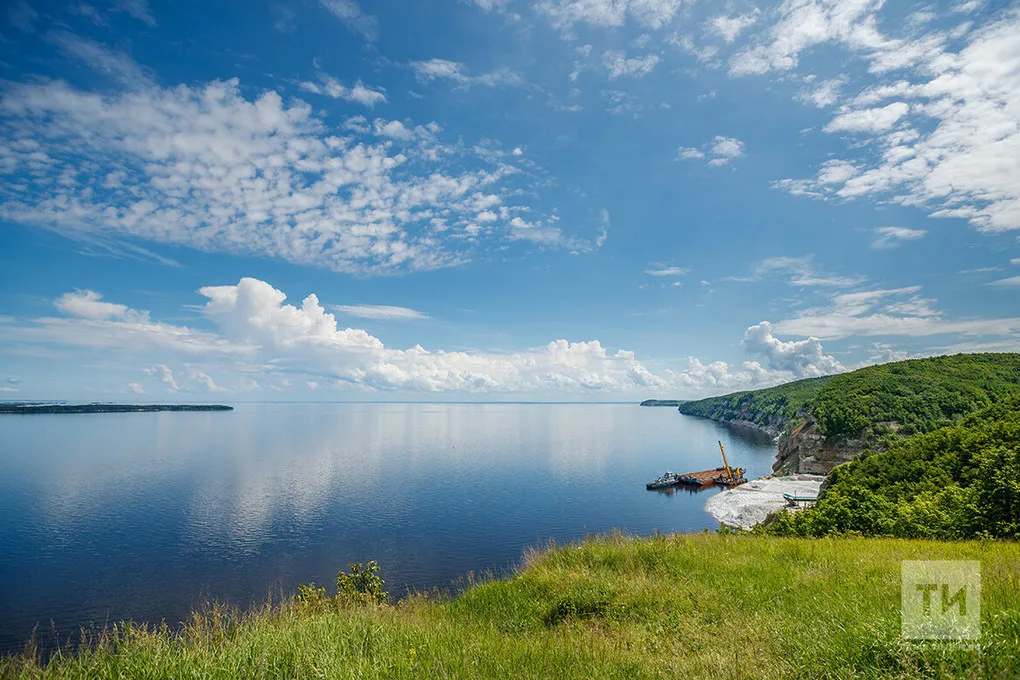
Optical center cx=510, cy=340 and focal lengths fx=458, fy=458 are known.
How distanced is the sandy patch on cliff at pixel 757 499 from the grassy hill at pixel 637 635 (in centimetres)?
4547

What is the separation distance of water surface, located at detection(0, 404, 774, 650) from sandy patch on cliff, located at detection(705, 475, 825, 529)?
121 inches

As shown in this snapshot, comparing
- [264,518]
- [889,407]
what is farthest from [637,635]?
[889,407]

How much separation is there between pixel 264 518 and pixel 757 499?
6358cm

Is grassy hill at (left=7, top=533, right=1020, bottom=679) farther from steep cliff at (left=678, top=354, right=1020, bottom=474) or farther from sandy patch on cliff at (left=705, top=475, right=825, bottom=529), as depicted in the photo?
steep cliff at (left=678, top=354, right=1020, bottom=474)

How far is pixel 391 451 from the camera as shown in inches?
4683

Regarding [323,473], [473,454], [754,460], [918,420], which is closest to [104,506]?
[323,473]

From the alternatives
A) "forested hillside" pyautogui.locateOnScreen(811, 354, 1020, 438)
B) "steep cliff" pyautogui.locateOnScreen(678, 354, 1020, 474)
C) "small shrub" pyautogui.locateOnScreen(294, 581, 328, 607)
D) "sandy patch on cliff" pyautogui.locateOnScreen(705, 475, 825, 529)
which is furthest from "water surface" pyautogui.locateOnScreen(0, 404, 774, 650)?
"forested hillside" pyautogui.locateOnScreen(811, 354, 1020, 438)

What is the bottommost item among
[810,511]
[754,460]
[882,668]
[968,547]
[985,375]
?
[754,460]

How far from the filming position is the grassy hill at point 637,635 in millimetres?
6098

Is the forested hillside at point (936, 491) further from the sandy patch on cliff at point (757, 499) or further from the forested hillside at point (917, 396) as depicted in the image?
the forested hillside at point (917, 396)

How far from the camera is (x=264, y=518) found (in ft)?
182

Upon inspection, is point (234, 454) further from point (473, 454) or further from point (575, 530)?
point (575, 530)

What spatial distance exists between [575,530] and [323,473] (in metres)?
52.8

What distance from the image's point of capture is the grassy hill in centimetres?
610
